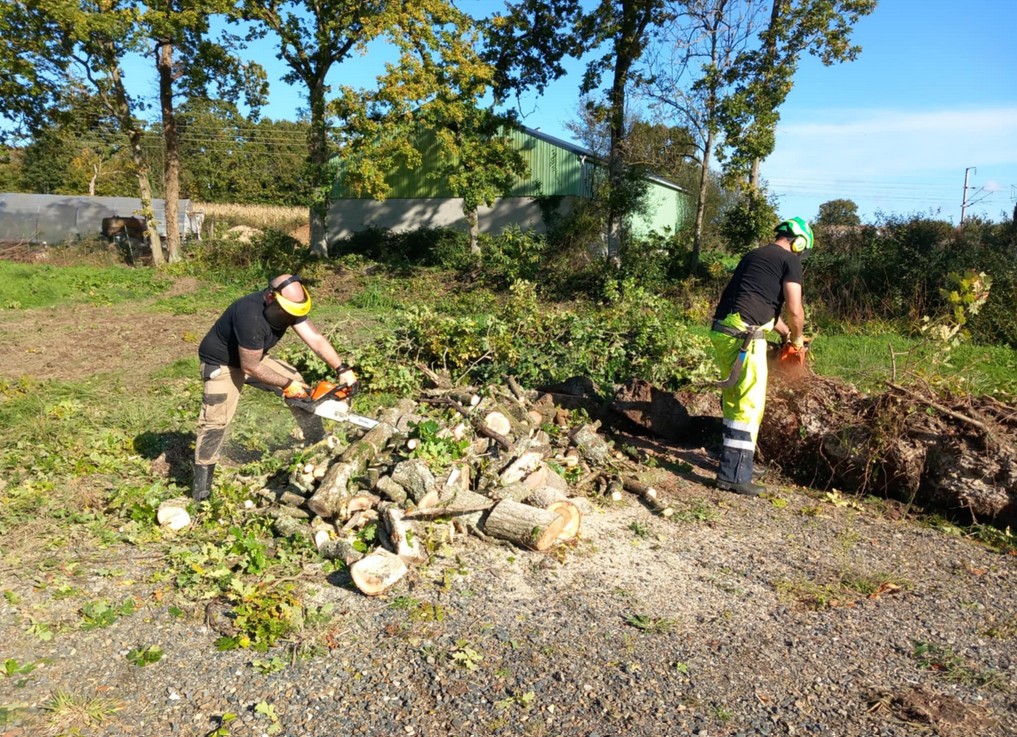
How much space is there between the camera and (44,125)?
20.8 meters

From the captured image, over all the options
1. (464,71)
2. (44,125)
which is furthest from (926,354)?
(44,125)

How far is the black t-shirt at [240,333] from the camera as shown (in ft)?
16.0

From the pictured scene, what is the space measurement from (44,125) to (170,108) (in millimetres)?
3466

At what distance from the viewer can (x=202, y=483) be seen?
509 cm

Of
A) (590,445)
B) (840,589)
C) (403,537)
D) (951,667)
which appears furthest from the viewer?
(590,445)

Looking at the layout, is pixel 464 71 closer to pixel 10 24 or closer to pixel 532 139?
pixel 532 139

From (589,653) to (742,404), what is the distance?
104 inches

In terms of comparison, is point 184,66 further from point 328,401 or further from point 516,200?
point 328,401

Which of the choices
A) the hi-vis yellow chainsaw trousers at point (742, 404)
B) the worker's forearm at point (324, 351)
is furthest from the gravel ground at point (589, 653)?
the worker's forearm at point (324, 351)

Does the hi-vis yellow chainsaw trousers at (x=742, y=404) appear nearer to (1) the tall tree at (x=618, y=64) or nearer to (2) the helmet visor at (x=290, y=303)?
(2) the helmet visor at (x=290, y=303)

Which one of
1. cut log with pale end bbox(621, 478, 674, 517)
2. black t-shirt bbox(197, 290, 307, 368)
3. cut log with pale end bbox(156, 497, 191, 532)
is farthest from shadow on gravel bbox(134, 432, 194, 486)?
cut log with pale end bbox(621, 478, 674, 517)

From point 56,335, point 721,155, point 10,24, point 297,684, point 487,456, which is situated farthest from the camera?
point 10,24

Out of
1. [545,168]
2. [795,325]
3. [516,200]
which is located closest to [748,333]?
[795,325]

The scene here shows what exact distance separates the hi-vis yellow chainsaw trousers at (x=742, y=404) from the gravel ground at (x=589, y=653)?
90 centimetres
